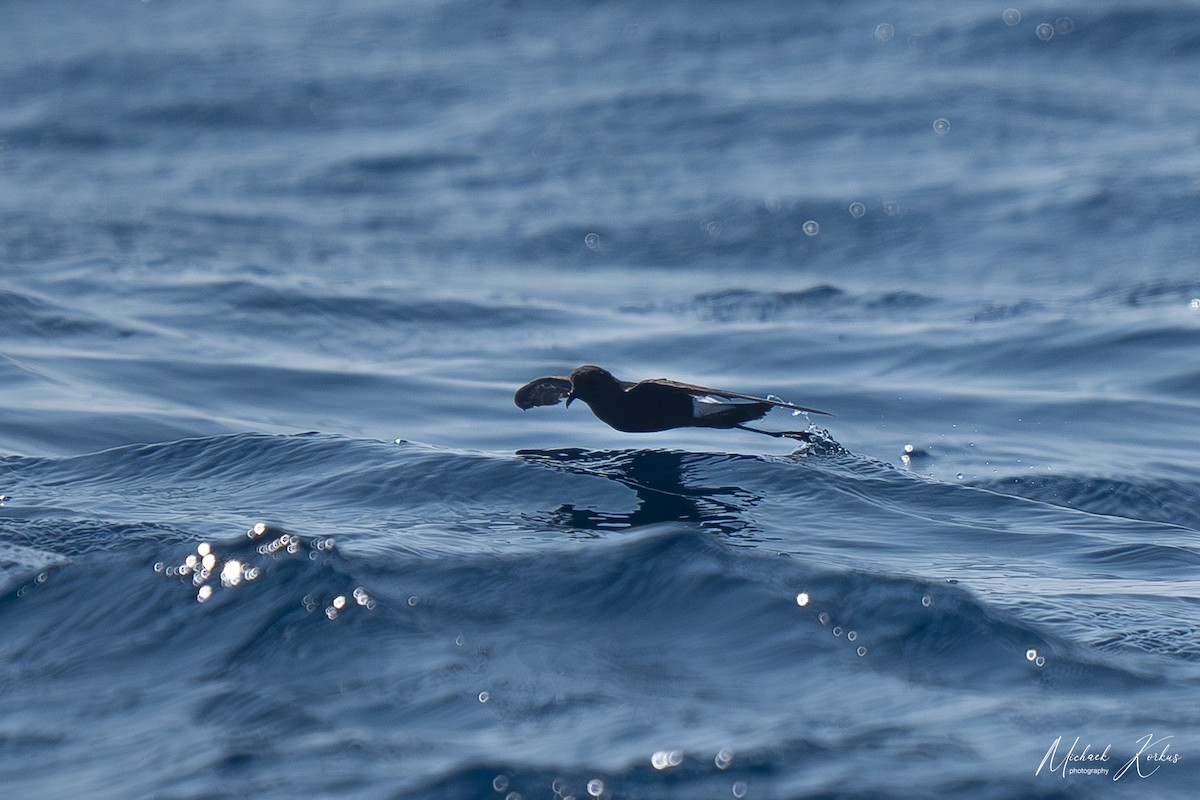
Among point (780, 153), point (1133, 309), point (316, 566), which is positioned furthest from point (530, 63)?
point (316, 566)

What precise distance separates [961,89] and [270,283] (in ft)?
41.7

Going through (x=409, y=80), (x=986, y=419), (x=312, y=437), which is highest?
(x=409, y=80)

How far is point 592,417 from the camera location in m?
11.0

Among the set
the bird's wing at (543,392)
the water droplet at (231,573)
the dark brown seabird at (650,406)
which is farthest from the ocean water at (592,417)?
the bird's wing at (543,392)

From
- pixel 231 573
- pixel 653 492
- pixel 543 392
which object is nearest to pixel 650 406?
pixel 653 492

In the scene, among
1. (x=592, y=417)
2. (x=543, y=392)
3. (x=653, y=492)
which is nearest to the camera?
(x=653, y=492)

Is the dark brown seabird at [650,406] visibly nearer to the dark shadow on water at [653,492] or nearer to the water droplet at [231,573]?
the dark shadow on water at [653,492]

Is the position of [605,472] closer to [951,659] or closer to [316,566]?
[316,566]

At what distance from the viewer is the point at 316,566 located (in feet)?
21.3

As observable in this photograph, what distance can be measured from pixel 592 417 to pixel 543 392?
2.25 meters

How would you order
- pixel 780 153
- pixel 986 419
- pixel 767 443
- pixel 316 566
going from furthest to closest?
1. pixel 780 153
2. pixel 986 419
3. pixel 767 443
4. pixel 316 566

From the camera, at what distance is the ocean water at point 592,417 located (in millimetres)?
5301

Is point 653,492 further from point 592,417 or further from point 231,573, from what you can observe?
point 592,417

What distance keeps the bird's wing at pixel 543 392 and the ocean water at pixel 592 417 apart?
19.8 inches
